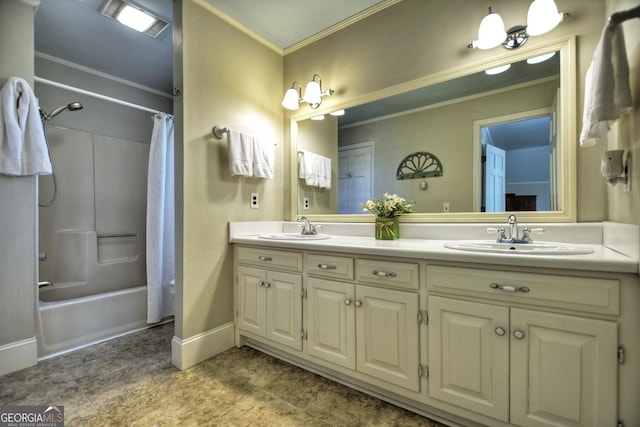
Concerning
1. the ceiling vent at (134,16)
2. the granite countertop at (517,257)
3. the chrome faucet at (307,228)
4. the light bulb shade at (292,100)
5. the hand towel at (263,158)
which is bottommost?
the granite countertop at (517,257)

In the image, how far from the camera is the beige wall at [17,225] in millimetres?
1700

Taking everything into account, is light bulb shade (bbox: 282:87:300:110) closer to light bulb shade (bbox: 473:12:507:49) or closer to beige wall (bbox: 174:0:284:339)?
beige wall (bbox: 174:0:284:339)

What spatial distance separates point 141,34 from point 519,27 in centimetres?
261

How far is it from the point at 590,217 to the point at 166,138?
298 cm

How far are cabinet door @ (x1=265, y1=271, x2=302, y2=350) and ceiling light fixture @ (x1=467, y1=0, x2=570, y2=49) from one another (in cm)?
168

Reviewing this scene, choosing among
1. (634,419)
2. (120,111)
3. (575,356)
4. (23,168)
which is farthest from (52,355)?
(634,419)

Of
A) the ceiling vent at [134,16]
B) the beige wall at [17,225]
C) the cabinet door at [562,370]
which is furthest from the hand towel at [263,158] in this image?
the cabinet door at [562,370]

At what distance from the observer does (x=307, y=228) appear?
7.18ft

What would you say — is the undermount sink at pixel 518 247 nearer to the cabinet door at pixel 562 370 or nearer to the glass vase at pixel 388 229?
the cabinet door at pixel 562 370

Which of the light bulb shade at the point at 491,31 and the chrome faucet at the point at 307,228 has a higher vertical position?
the light bulb shade at the point at 491,31

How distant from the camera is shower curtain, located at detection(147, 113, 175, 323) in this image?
2.37 meters

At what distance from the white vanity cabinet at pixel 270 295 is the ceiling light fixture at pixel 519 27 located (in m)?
1.58

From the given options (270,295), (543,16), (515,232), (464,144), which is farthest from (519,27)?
(270,295)

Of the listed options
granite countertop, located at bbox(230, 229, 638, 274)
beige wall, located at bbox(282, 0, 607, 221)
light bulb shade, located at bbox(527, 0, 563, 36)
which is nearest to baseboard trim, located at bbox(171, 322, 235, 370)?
granite countertop, located at bbox(230, 229, 638, 274)
